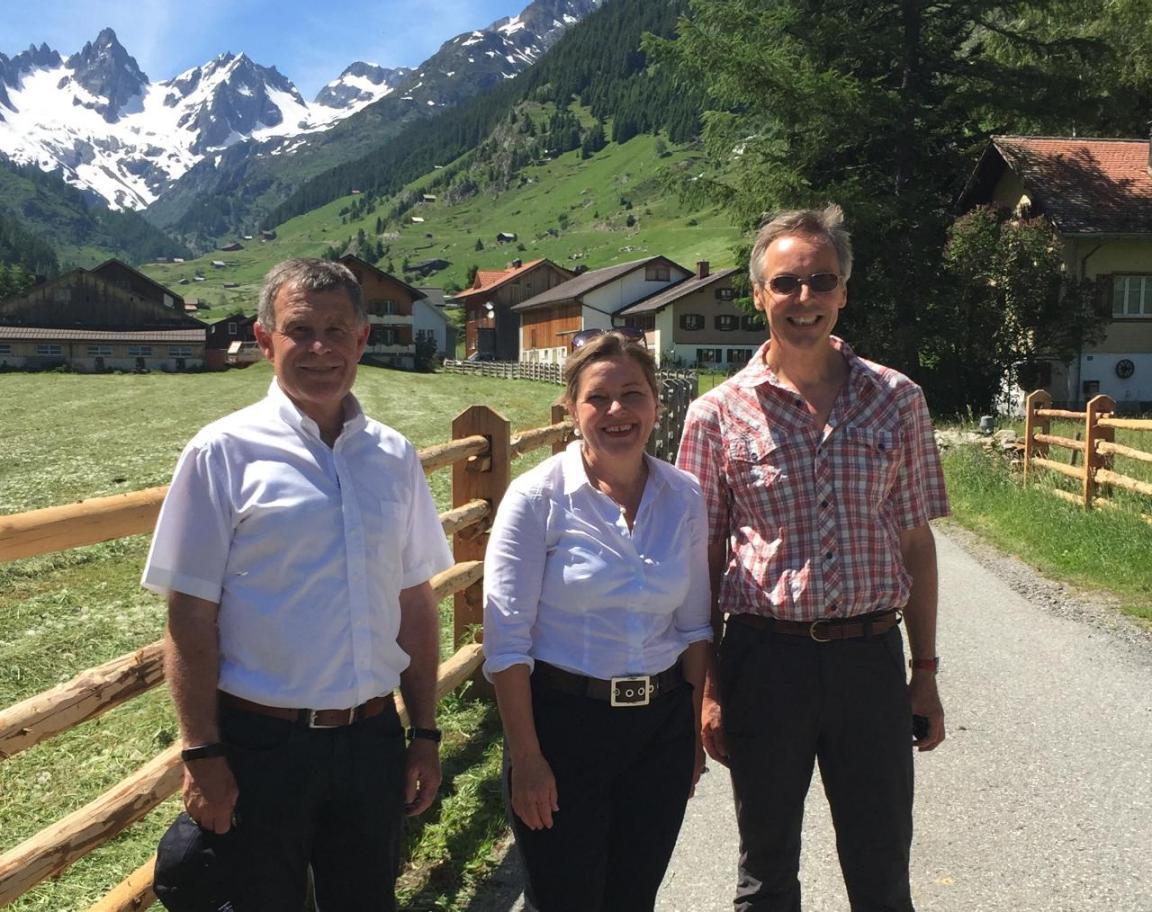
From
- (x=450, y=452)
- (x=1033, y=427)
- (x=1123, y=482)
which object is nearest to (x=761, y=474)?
(x=450, y=452)

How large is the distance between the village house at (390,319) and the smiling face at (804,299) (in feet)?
242

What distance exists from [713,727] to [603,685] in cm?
49

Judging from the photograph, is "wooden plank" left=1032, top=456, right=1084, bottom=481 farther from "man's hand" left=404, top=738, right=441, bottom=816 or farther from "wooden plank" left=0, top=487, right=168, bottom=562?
"wooden plank" left=0, top=487, right=168, bottom=562

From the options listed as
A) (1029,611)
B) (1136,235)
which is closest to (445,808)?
(1029,611)

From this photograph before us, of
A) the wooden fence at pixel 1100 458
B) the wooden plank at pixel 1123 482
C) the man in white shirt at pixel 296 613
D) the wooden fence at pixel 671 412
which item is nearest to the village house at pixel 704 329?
the wooden fence at pixel 671 412

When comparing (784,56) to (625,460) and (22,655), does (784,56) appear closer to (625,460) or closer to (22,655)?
(22,655)

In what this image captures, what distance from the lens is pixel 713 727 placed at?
121 inches

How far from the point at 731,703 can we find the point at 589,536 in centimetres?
73

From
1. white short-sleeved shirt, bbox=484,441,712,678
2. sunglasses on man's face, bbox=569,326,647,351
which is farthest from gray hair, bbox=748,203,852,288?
white short-sleeved shirt, bbox=484,441,712,678

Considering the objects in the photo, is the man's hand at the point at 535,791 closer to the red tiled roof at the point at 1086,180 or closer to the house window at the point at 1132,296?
the red tiled roof at the point at 1086,180

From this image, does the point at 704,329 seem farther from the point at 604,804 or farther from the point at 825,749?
the point at 604,804

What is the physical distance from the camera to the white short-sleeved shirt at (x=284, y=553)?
2492 mm

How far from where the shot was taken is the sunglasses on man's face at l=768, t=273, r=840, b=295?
3.00 m

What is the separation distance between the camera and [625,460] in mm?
2891
